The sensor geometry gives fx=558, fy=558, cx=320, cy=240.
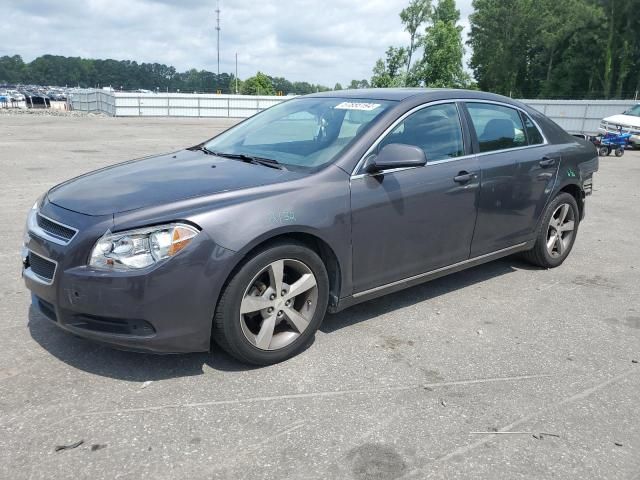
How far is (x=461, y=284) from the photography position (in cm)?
504

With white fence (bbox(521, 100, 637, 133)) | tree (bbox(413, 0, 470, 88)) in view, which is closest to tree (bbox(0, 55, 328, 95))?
tree (bbox(413, 0, 470, 88))

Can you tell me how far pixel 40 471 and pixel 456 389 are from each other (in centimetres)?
214

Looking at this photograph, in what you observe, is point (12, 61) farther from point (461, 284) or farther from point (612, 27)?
point (461, 284)

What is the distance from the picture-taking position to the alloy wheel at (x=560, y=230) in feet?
17.8

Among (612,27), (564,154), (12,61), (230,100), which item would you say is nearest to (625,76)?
(612,27)

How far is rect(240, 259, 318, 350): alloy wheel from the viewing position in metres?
3.27

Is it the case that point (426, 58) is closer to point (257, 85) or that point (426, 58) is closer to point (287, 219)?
point (257, 85)

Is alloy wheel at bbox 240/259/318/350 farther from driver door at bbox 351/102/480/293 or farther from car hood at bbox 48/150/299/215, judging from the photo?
car hood at bbox 48/150/299/215

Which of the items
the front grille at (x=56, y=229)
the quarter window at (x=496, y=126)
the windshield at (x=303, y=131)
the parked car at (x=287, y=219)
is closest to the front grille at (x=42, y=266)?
the parked car at (x=287, y=219)

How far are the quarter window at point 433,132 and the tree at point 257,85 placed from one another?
278ft

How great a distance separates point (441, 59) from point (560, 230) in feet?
157

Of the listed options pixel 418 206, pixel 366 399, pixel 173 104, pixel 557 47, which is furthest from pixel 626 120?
pixel 557 47

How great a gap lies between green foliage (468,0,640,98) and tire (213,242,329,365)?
59.1m

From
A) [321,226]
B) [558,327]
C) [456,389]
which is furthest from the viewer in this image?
[558,327]
